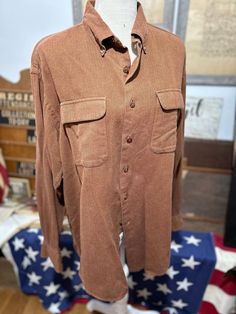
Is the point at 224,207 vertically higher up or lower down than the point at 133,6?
lower down

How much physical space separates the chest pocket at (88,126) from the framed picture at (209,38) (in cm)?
62

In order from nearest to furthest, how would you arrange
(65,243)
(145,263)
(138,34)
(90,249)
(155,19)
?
(138,34) < (90,249) < (145,263) < (155,19) < (65,243)

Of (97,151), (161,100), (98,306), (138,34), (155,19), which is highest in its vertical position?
(155,19)

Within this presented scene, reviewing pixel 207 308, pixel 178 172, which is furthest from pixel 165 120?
pixel 207 308

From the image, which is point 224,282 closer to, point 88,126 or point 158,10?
point 88,126

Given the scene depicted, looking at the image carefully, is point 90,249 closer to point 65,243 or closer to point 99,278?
point 99,278

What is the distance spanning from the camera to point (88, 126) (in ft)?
2.38

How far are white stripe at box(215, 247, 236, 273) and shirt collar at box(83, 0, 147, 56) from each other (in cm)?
100

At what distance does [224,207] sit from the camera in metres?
1.32

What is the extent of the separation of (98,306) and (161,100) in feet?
3.73

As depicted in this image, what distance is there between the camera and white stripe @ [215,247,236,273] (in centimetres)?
120

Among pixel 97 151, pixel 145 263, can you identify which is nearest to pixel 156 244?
pixel 145 263

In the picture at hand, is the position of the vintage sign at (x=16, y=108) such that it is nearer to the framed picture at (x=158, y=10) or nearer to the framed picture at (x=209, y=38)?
the framed picture at (x=158, y=10)

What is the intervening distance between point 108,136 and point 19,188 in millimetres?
917
